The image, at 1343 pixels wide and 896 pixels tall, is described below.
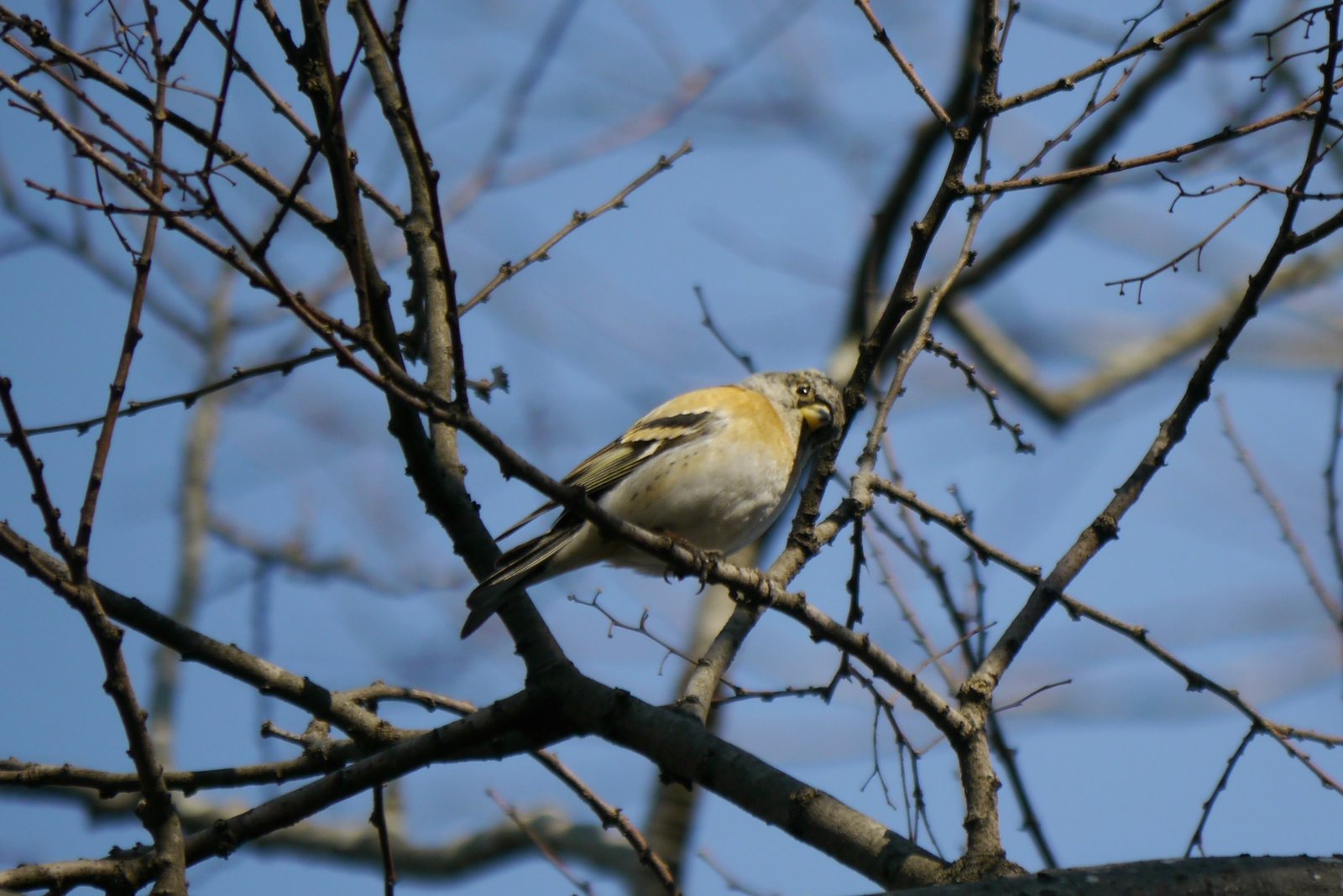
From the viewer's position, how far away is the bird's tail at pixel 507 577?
4473 millimetres

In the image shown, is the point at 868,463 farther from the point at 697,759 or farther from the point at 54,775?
the point at 54,775

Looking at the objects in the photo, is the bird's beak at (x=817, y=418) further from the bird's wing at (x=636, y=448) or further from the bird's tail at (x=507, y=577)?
the bird's tail at (x=507, y=577)

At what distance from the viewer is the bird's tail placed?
14.7 feet

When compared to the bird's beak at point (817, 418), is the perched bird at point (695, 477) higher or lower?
lower

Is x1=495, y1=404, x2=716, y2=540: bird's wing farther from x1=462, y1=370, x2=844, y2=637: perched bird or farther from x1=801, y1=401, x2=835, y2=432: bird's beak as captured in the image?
x1=801, y1=401, x2=835, y2=432: bird's beak

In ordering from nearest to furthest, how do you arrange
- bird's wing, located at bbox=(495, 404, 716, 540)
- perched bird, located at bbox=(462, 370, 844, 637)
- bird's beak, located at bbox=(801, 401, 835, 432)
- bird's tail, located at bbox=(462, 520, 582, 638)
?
bird's tail, located at bbox=(462, 520, 582, 638) → perched bird, located at bbox=(462, 370, 844, 637) → bird's wing, located at bbox=(495, 404, 716, 540) → bird's beak, located at bbox=(801, 401, 835, 432)

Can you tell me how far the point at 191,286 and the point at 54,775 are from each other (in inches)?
464

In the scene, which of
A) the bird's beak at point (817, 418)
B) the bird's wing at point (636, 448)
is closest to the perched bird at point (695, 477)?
the bird's wing at point (636, 448)

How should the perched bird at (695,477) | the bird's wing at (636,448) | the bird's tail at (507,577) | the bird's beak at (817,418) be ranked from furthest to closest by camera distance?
the bird's beak at (817,418) < the bird's wing at (636,448) < the perched bird at (695,477) < the bird's tail at (507,577)

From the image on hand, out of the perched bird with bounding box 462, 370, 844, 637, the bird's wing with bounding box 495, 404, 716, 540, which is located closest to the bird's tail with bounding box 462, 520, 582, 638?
the perched bird with bounding box 462, 370, 844, 637

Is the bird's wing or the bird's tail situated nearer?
the bird's tail

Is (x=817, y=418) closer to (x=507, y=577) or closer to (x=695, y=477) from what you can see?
(x=695, y=477)

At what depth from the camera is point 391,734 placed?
4035 mm

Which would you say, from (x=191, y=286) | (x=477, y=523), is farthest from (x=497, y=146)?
(x=191, y=286)
